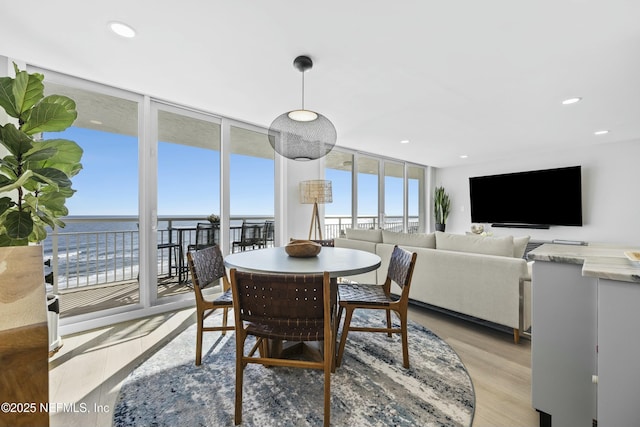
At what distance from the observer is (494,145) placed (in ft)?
15.7

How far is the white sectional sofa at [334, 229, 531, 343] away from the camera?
230 cm

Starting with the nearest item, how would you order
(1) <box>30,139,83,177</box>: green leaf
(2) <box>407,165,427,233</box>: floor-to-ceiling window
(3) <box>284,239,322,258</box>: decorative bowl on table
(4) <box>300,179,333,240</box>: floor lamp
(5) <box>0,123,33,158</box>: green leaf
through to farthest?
(5) <box>0,123,33,158</box>: green leaf
(1) <box>30,139,83,177</box>: green leaf
(3) <box>284,239,322,258</box>: decorative bowl on table
(4) <box>300,179,333,240</box>: floor lamp
(2) <box>407,165,427,233</box>: floor-to-ceiling window

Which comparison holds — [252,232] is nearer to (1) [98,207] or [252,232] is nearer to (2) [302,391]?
(1) [98,207]

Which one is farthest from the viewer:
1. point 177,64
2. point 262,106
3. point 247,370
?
point 262,106

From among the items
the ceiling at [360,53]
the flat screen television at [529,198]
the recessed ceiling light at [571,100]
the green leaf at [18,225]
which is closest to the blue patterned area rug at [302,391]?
the green leaf at [18,225]

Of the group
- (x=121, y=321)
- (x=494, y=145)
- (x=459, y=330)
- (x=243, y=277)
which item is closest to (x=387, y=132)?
(x=494, y=145)

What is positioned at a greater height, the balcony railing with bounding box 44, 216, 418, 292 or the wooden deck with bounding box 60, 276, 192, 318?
the balcony railing with bounding box 44, 216, 418, 292

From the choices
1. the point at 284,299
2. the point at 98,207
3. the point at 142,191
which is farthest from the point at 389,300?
the point at 98,207

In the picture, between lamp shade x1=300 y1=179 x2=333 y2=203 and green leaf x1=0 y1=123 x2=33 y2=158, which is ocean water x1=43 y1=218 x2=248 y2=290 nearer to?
lamp shade x1=300 y1=179 x2=333 y2=203

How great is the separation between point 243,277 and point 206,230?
2.59m

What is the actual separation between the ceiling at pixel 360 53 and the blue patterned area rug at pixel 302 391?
223 cm

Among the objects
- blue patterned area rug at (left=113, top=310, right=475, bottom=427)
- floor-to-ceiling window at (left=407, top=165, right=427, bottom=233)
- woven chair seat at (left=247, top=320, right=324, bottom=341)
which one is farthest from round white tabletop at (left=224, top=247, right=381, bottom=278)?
floor-to-ceiling window at (left=407, top=165, right=427, bottom=233)

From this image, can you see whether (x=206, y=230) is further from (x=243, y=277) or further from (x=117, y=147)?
(x=243, y=277)

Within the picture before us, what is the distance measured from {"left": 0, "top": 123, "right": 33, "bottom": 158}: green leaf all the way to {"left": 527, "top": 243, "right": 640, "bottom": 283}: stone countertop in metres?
2.34
